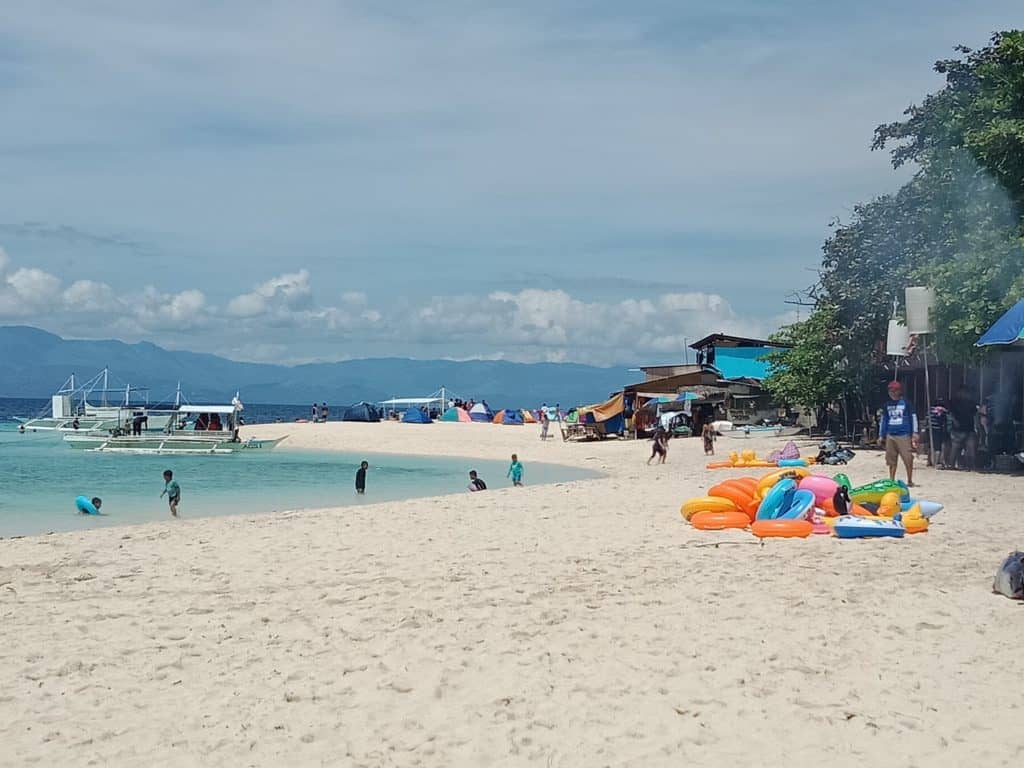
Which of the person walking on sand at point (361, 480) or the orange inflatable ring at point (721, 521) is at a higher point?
the orange inflatable ring at point (721, 521)

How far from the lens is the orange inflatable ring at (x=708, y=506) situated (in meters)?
11.0

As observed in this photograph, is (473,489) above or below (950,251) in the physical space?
below

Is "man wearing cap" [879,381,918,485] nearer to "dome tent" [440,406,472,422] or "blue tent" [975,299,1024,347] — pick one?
"blue tent" [975,299,1024,347]

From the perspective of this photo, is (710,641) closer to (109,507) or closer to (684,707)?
(684,707)

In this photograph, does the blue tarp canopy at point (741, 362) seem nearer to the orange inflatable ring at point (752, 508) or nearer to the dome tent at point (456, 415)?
the dome tent at point (456, 415)

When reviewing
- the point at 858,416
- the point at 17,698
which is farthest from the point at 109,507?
the point at 858,416

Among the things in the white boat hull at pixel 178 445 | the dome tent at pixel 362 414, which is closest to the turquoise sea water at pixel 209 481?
the white boat hull at pixel 178 445

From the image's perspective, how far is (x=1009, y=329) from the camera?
41.8ft

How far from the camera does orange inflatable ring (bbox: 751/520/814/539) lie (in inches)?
382

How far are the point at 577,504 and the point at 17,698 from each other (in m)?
8.81

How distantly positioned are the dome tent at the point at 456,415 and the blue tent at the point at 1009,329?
50.8 meters

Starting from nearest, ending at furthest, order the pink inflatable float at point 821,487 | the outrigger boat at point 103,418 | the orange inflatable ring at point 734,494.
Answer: the pink inflatable float at point 821,487 < the orange inflatable ring at point 734,494 < the outrigger boat at point 103,418

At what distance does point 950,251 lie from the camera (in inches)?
669

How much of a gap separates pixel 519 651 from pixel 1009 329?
31.1 feet
